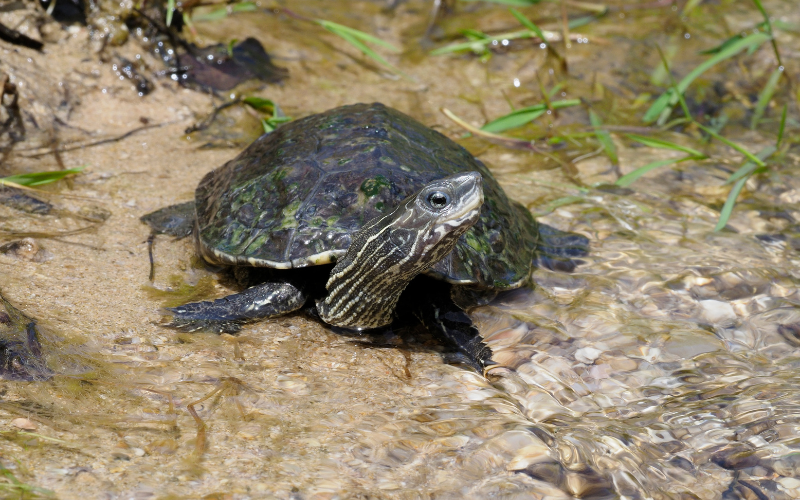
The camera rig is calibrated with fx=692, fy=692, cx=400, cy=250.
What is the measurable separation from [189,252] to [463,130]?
2.48 m

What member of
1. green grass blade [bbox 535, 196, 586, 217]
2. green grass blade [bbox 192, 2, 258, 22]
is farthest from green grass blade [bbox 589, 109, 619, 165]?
green grass blade [bbox 192, 2, 258, 22]

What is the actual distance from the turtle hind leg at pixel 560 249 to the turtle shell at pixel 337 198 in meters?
0.11

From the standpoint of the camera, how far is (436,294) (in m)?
3.27

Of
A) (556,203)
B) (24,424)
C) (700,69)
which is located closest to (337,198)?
(24,424)

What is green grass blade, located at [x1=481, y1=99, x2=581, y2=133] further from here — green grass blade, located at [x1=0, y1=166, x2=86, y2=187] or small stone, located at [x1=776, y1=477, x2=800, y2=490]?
small stone, located at [x1=776, y1=477, x2=800, y2=490]

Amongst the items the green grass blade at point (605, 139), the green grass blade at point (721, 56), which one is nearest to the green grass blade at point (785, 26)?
the green grass blade at point (721, 56)

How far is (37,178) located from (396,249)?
222cm

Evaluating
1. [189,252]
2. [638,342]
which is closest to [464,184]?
[638,342]

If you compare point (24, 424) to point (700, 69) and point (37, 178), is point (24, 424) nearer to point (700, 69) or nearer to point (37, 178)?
point (37, 178)

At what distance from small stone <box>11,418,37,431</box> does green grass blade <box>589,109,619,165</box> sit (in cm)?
395

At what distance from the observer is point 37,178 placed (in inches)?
149

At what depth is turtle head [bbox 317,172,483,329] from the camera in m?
2.67

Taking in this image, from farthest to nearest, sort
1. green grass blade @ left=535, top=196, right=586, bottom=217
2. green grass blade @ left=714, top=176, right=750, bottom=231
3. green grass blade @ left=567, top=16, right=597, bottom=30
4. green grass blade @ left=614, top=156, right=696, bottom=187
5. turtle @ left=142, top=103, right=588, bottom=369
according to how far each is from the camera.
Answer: green grass blade @ left=567, top=16, right=597, bottom=30
green grass blade @ left=614, top=156, right=696, bottom=187
green grass blade @ left=535, top=196, right=586, bottom=217
green grass blade @ left=714, top=176, right=750, bottom=231
turtle @ left=142, top=103, right=588, bottom=369

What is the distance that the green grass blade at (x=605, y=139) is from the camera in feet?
15.9
